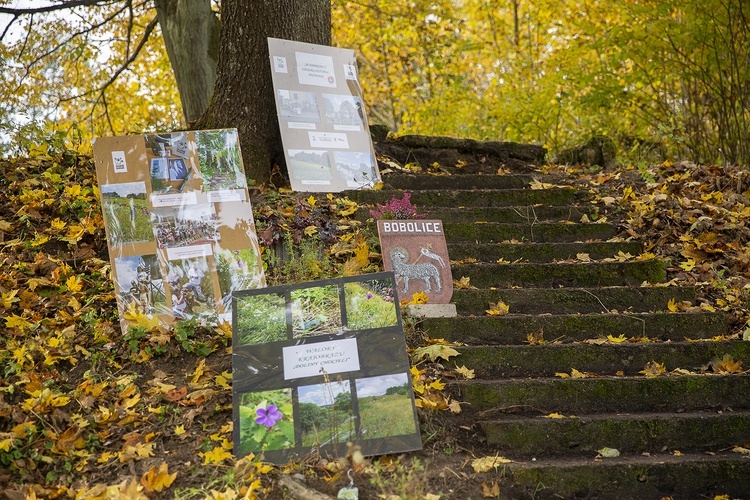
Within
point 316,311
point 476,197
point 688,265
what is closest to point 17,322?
point 316,311

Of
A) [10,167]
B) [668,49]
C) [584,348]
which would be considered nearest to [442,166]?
[668,49]

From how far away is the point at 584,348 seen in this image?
4.35 m

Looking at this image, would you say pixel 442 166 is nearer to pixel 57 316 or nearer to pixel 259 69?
pixel 259 69

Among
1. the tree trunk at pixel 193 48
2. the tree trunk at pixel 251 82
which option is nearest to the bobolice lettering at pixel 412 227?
the tree trunk at pixel 251 82

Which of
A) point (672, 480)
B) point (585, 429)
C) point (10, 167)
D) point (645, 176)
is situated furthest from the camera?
point (645, 176)

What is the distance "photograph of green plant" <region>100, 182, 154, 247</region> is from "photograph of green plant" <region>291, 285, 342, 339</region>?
4.72 ft

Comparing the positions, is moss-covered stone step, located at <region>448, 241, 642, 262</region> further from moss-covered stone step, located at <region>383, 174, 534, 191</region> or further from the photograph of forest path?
moss-covered stone step, located at <region>383, 174, 534, 191</region>

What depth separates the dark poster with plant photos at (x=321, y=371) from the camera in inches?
136

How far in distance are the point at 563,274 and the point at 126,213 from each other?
310 centimetres

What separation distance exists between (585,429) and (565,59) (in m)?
9.18

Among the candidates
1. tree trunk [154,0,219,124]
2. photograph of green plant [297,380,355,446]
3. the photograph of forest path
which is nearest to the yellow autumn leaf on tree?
the photograph of forest path

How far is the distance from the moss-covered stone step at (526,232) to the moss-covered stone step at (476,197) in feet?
1.62

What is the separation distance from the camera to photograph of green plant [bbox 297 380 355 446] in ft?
11.3

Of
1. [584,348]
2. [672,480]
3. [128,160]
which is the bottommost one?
[672,480]
